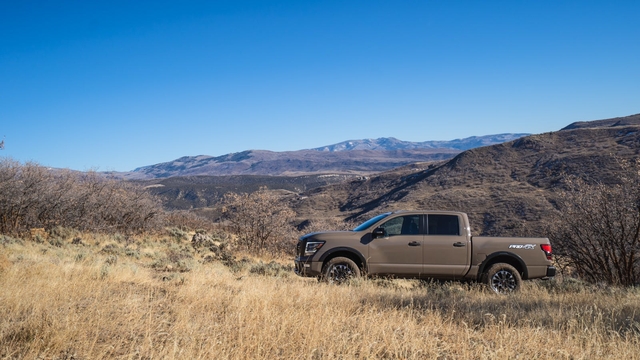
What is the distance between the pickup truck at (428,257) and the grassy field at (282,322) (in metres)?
0.80

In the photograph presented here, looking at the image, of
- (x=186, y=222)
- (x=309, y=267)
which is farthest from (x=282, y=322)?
(x=186, y=222)

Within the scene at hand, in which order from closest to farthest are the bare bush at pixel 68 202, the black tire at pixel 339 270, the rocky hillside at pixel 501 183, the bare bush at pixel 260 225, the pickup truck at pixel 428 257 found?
the black tire at pixel 339 270 → the pickup truck at pixel 428 257 → the bare bush at pixel 68 202 → the bare bush at pixel 260 225 → the rocky hillside at pixel 501 183

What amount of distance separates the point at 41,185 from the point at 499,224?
4093 centimetres

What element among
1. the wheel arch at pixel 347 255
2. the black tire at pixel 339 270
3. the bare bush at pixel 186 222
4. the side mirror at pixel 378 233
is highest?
the side mirror at pixel 378 233

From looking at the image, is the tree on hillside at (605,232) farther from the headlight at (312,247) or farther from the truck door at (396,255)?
the headlight at (312,247)

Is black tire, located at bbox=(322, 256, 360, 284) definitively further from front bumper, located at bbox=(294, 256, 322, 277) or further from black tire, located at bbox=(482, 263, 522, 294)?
black tire, located at bbox=(482, 263, 522, 294)

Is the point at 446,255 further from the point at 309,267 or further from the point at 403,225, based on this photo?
the point at 309,267

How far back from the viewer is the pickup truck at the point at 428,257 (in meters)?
9.55

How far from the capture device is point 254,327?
16.8 ft

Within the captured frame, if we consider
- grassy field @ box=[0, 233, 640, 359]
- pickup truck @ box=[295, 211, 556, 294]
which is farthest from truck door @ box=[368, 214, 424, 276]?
grassy field @ box=[0, 233, 640, 359]

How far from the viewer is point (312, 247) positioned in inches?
383

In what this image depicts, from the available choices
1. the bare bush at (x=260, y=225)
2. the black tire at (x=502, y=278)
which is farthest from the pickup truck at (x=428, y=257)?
the bare bush at (x=260, y=225)

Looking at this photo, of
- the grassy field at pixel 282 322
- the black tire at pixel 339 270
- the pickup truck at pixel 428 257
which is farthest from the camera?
the pickup truck at pixel 428 257

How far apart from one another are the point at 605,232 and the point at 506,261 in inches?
300
